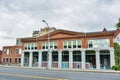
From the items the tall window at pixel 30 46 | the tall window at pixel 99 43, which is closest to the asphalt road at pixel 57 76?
the tall window at pixel 99 43

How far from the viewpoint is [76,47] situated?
38406 millimetres

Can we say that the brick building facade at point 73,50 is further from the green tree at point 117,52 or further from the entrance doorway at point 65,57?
the green tree at point 117,52

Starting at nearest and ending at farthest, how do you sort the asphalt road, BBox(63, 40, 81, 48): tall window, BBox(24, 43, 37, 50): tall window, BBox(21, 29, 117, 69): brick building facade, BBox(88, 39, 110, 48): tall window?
the asphalt road < BBox(88, 39, 110, 48): tall window < BBox(21, 29, 117, 69): brick building facade < BBox(63, 40, 81, 48): tall window < BBox(24, 43, 37, 50): tall window

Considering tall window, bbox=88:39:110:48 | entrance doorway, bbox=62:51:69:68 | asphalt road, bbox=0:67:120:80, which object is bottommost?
asphalt road, bbox=0:67:120:80

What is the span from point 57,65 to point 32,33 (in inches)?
1478

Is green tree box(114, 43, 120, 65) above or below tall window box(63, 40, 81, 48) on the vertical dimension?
below

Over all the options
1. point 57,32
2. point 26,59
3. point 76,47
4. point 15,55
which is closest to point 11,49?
point 15,55

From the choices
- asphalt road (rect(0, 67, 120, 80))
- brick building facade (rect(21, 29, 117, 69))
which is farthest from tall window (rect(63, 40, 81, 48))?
asphalt road (rect(0, 67, 120, 80))

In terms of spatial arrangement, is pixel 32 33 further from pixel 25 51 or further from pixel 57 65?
pixel 57 65

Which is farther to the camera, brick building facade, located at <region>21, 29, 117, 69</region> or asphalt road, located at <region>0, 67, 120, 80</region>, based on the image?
brick building facade, located at <region>21, 29, 117, 69</region>

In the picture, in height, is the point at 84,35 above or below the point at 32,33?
below

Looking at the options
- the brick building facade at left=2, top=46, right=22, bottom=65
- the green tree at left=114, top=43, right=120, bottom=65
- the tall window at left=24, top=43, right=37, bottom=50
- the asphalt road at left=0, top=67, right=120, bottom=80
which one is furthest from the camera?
the brick building facade at left=2, top=46, right=22, bottom=65

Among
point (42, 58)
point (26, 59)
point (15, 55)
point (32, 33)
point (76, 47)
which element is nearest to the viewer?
point (76, 47)

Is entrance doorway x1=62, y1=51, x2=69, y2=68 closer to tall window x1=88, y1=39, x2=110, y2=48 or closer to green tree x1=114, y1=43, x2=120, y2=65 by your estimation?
tall window x1=88, y1=39, x2=110, y2=48
